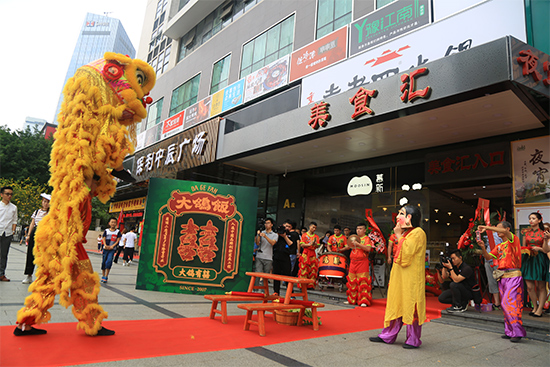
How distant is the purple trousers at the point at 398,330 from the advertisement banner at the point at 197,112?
1343cm

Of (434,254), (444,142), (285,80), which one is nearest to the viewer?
(444,142)

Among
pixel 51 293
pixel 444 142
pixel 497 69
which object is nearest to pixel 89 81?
pixel 51 293

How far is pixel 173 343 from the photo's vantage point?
3.69 m

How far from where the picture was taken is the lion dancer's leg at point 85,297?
11.6 ft

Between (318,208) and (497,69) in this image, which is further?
(318,208)

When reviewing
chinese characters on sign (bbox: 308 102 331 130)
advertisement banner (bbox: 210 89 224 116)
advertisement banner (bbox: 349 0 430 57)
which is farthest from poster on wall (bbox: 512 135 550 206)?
advertisement banner (bbox: 210 89 224 116)

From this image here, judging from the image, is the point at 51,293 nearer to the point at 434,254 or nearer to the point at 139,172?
the point at 434,254

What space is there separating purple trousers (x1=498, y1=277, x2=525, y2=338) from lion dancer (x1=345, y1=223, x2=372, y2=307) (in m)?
2.91

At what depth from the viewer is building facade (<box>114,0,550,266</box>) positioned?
696 centimetres

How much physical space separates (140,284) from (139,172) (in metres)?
10.5

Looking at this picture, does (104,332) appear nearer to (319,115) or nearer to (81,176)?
(81,176)

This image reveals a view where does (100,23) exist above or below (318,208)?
above

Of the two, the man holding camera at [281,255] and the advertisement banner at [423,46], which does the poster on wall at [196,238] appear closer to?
the man holding camera at [281,255]

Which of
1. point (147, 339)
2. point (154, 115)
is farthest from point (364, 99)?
point (154, 115)
